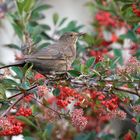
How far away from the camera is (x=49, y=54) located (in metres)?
3.96

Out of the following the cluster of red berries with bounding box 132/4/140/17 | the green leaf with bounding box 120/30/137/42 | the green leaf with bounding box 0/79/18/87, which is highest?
the cluster of red berries with bounding box 132/4/140/17

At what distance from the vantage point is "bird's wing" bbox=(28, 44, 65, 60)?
151 inches

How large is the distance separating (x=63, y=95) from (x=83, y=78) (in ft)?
1.17

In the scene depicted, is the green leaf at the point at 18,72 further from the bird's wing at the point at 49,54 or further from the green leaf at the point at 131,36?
the green leaf at the point at 131,36

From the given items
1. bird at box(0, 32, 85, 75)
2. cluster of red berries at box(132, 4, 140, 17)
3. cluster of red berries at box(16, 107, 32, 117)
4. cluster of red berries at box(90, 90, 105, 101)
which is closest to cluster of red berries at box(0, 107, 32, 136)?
cluster of red berries at box(16, 107, 32, 117)

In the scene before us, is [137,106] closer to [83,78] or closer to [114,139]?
[83,78]

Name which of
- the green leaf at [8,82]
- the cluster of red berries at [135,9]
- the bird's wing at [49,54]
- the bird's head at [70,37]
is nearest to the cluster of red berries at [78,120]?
the green leaf at [8,82]

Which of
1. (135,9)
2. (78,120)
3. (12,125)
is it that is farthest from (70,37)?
(78,120)

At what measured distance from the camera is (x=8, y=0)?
18.6 ft

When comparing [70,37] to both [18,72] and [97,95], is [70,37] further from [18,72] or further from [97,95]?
[18,72]

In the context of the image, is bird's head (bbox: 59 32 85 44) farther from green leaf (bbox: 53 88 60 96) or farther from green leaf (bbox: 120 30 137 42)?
green leaf (bbox: 53 88 60 96)

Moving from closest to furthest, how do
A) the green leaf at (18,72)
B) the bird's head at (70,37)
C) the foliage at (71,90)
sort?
the foliage at (71,90) < the green leaf at (18,72) < the bird's head at (70,37)

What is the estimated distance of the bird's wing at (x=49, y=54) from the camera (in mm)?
3837

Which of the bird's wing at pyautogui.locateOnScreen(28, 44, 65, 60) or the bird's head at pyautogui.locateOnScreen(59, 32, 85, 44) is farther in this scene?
the bird's head at pyautogui.locateOnScreen(59, 32, 85, 44)
